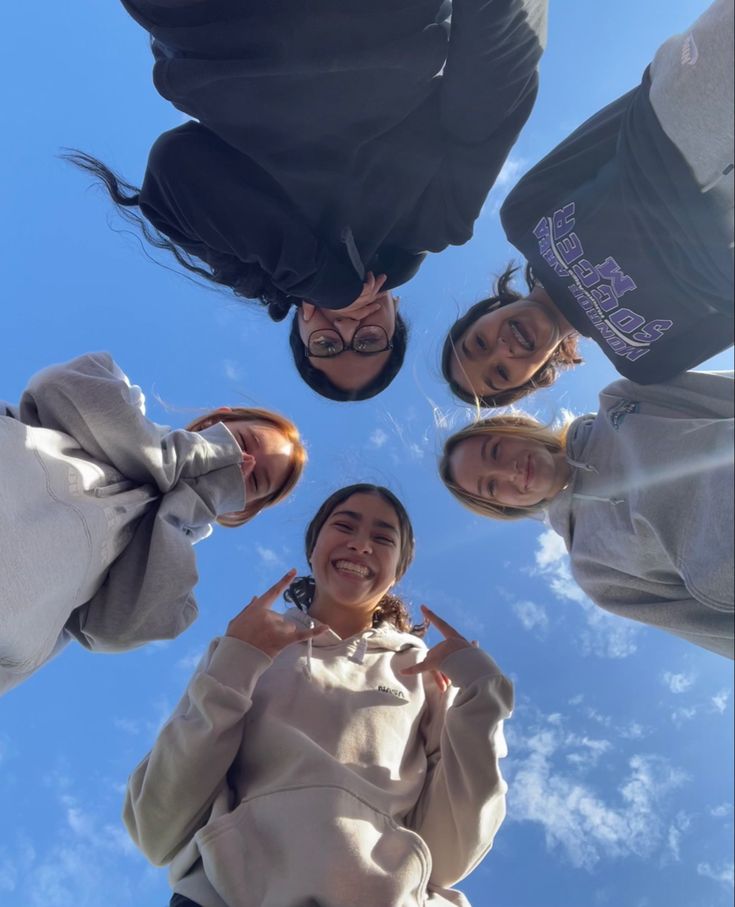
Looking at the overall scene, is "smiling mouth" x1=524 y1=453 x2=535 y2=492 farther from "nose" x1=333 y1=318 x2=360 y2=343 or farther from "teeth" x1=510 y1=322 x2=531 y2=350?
"nose" x1=333 y1=318 x2=360 y2=343

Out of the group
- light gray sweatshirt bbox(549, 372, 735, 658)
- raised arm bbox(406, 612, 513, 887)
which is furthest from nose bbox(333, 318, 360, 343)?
raised arm bbox(406, 612, 513, 887)

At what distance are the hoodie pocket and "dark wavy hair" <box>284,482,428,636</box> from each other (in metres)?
1.13

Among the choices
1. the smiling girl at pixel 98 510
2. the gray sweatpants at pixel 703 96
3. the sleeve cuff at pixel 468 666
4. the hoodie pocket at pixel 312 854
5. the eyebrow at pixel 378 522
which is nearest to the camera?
the gray sweatpants at pixel 703 96

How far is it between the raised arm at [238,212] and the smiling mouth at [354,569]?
1.09m

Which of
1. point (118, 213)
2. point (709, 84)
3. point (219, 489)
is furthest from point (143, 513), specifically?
point (709, 84)

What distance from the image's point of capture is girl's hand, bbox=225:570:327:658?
235cm

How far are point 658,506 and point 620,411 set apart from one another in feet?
1.72

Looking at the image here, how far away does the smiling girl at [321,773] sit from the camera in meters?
1.92

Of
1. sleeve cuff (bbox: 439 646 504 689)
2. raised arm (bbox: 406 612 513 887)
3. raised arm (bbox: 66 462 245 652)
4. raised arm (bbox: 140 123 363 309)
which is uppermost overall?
raised arm (bbox: 140 123 363 309)

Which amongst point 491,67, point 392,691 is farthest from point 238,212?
A: point 392,691

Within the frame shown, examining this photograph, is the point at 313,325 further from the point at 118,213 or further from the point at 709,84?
the point at 709,84

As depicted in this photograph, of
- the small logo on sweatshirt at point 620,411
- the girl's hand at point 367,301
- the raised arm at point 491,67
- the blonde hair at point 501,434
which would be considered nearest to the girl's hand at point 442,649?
the blonde hair at point 501,434

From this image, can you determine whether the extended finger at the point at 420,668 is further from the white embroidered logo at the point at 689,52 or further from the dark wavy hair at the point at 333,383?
the white embroidered logo at the point at 689,52

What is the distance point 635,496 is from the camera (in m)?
2.08
